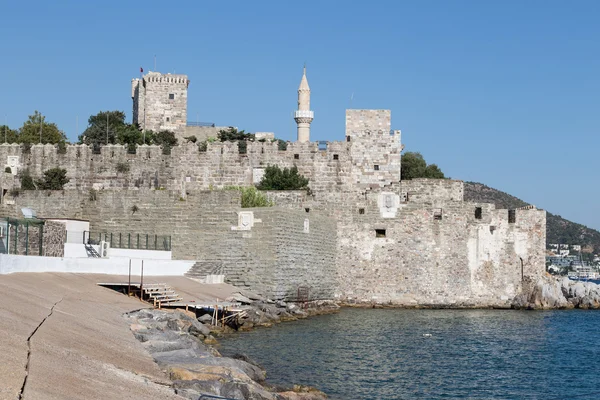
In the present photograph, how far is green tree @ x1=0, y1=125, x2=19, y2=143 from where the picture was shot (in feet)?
156

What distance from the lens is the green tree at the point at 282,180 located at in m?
39.2

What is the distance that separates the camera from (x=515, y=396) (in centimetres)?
1777

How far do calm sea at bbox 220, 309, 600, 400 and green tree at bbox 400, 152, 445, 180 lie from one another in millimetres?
17099

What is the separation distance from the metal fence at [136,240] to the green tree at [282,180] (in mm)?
9582

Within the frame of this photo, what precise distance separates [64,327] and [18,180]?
27.4m

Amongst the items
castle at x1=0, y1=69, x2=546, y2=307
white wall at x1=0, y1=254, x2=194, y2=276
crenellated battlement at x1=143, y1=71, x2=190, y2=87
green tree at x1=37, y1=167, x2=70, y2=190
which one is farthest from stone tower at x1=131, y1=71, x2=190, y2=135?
white wall at x1=0, y1=254, x2=194, y2=276

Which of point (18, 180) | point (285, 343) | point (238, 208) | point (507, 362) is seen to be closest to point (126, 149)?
point (18, 180)

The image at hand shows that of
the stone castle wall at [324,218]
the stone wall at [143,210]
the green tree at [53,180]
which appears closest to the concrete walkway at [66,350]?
the stone castle wall at [324,218]

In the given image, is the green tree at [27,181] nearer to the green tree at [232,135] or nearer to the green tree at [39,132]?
the green tree at [39,132]

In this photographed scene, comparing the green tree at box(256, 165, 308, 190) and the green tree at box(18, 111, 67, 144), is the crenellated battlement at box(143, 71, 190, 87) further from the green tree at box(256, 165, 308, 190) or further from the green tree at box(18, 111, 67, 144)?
the green tree at box(256, 165, 308, 190)

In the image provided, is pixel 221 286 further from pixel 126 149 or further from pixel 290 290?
pixel 126 149

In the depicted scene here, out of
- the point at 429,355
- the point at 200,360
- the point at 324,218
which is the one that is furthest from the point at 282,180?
the point at 200,360

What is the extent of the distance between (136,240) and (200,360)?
16297mm

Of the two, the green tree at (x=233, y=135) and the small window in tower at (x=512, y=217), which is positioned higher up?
the green tree at (x=233, y=135)
